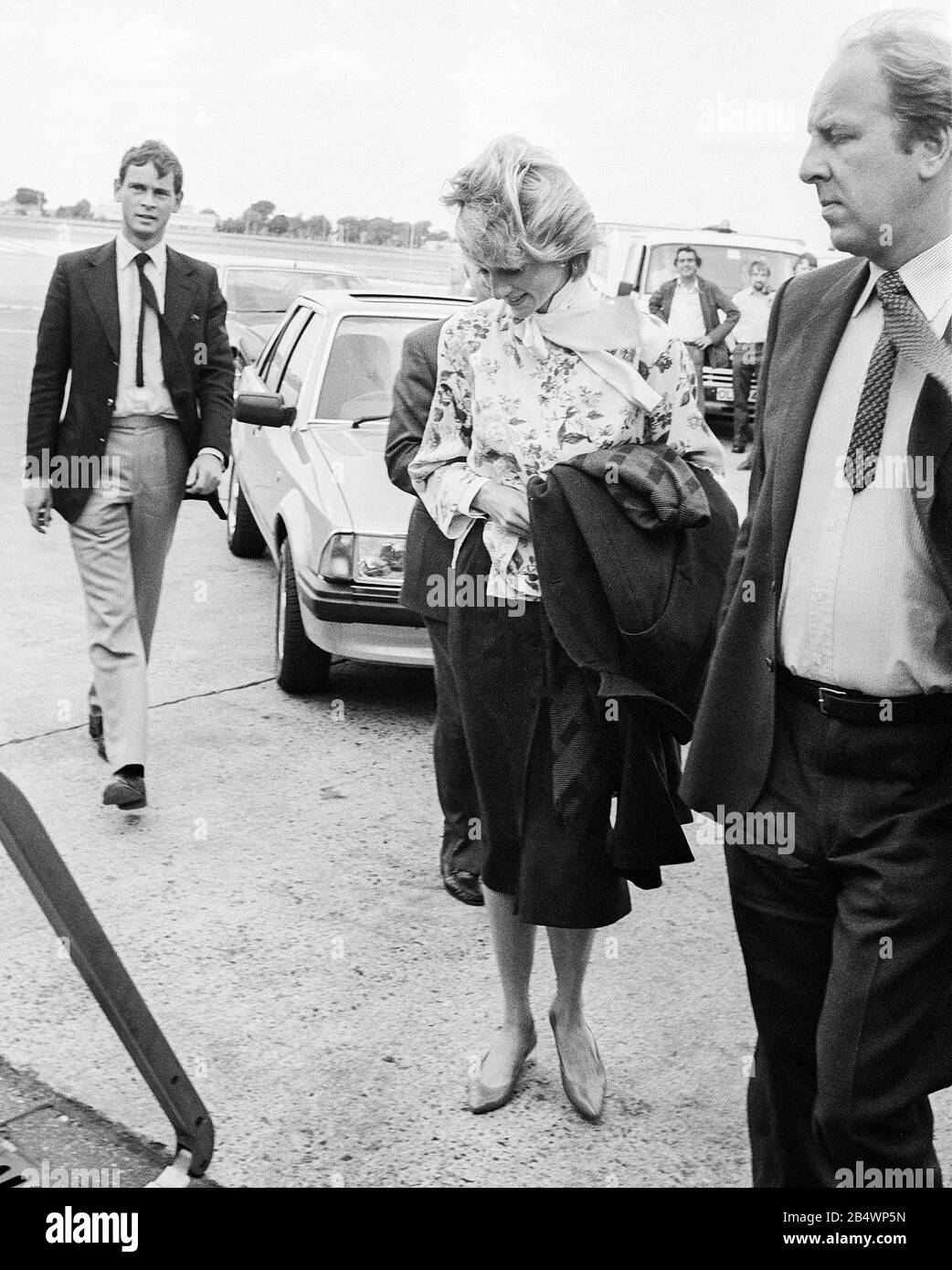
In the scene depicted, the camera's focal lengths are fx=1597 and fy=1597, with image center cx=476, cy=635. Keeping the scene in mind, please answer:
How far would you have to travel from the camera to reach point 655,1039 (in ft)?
12.7

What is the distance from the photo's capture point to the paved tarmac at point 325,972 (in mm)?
3375

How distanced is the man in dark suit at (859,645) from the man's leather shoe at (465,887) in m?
1.99

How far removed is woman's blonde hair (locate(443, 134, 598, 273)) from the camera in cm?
311

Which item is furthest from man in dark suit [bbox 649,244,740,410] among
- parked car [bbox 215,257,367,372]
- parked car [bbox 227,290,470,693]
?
parked car [bbox 227,290,470,693]

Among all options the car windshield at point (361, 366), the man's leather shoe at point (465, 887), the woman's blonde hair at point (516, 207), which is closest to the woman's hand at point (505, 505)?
the woman's blonde hair at point (516, 207)

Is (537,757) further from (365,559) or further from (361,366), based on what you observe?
(361,366)

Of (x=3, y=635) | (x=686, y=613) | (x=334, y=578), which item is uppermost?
(x=686, y=613)

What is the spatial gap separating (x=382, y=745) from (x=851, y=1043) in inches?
147

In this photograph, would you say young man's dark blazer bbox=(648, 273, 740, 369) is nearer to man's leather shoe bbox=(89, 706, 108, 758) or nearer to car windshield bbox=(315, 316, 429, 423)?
car windshield bbox=(315, 316, 429, 423)

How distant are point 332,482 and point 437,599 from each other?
207 centimetres

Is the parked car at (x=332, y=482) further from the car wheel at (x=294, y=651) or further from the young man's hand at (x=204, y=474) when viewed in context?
the young man's hand at (x=204, y=474)

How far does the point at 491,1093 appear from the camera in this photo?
352 centimetres
